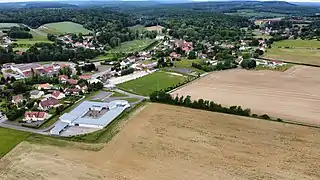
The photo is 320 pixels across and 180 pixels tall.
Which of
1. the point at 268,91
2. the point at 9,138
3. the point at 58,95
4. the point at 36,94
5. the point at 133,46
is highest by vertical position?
the point at 268,91

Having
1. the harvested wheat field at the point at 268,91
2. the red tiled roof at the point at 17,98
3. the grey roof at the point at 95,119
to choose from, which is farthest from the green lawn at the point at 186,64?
the red tiled roof at the point at 17,98

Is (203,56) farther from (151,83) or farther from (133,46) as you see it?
(151,83)

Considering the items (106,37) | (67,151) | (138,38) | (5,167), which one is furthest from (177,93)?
(138,38)

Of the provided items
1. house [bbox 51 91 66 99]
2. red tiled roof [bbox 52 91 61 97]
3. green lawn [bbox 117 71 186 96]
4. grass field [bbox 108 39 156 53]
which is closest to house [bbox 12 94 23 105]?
house [bbox 51 91 66 99]

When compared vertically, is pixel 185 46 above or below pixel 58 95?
above

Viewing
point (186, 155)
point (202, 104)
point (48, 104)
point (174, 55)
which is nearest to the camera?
point (186, 155)

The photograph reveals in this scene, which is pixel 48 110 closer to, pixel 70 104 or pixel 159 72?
pixel 70 104

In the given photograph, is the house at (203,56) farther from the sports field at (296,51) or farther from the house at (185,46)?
the sports field at (296,51)

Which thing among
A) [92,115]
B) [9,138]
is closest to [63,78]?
[92,115]
